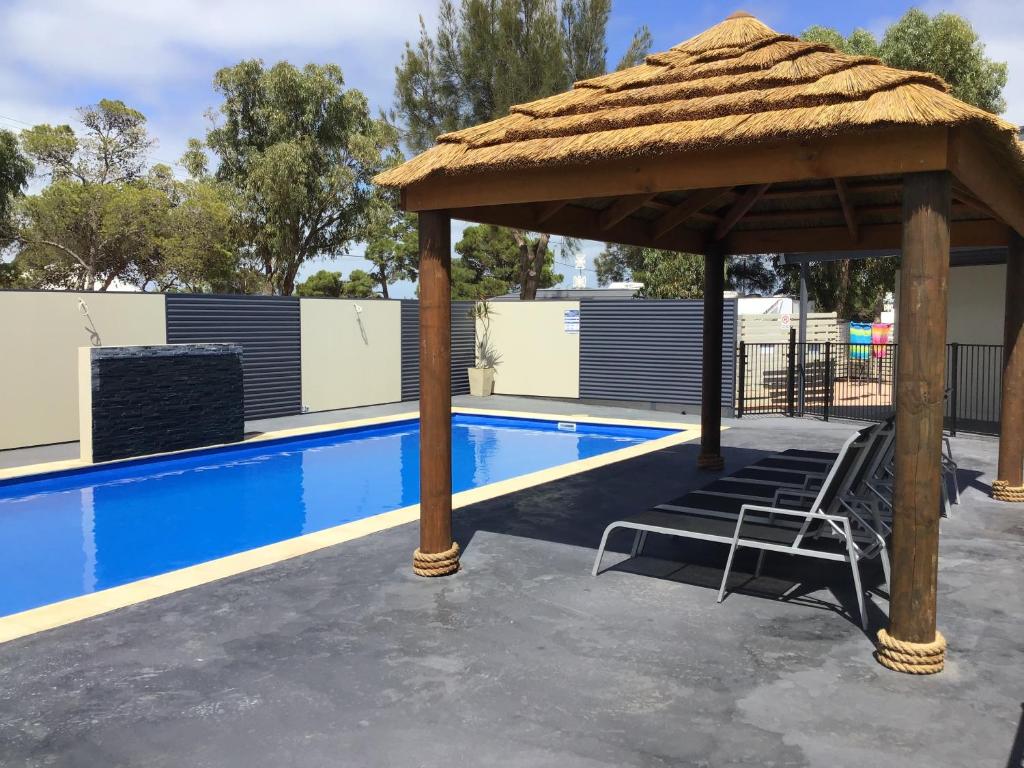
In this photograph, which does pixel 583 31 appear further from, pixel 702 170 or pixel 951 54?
pixel 702 170

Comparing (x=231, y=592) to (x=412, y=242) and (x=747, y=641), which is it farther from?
(x=412, y=242)

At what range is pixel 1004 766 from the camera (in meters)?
3.43

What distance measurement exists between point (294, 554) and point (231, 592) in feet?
2.93

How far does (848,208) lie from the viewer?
26.2 feet

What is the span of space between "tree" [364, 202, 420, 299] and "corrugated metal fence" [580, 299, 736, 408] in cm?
2754

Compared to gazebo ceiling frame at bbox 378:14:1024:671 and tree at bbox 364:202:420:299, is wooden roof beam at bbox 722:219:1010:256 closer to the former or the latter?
gazebo ceiling frame at bbox 378:14:1024:671

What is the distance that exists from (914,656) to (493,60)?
25.9m

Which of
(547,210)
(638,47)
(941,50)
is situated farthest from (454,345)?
(941,50)

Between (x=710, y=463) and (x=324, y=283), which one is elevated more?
(x=324, y=283)

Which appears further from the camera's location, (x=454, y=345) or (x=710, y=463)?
(x=454, y=345)

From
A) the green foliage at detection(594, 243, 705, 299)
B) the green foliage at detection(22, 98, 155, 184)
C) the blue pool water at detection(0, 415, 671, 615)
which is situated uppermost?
the green foliage at detection(22, 98, 155, 184)

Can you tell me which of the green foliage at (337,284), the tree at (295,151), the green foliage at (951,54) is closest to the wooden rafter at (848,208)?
the green foliage at (951,54)

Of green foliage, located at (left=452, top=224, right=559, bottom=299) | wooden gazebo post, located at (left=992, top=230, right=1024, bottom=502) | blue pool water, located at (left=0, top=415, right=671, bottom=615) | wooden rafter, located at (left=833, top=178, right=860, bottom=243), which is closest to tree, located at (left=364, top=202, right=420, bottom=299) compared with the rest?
green foliage, located at (left=452, top=224, right=559, bottom=299)

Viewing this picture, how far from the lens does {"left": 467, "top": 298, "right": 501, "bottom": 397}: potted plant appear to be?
19375 millimetres
